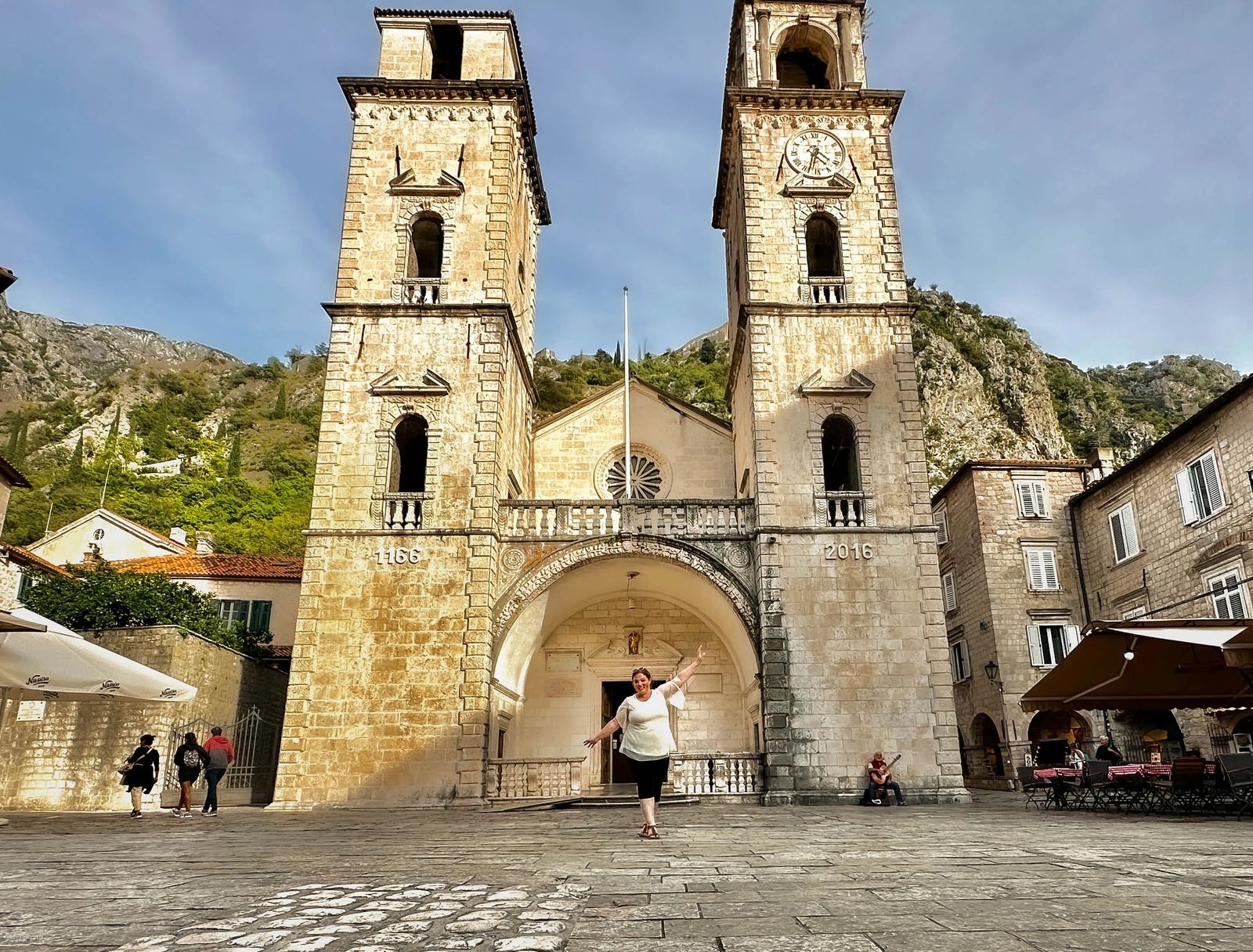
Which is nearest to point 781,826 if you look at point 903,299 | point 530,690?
point 530,690

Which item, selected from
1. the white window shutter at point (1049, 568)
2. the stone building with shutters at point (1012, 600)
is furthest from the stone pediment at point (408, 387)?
the white window shutter at point (1049, 568)

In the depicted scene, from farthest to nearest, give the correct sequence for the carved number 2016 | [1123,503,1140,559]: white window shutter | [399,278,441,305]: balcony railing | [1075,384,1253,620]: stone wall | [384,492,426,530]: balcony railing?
1. [1123,503,1140,559]: white window shutter
2. [399,278,441,305]: balcony railing
3. [1075,384,1253,620]: stone wall
4. [384,492,426,530]: balcony railing
5. the carved number 2016

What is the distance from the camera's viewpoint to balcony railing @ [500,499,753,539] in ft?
56.9

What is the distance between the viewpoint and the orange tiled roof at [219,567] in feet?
84.1

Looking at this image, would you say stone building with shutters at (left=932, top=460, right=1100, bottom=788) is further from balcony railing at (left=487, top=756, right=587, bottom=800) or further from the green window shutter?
the green window shutter

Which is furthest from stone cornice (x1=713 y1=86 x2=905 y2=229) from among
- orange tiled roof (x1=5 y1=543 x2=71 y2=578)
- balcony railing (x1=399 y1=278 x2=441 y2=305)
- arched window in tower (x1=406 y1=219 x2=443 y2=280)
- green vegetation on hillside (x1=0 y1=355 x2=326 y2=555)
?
green vegetation on hillside (x1=0 y1=355 x2=326 y2=555)

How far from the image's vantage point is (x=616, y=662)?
65.6ft

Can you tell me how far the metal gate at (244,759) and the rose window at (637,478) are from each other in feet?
31.7

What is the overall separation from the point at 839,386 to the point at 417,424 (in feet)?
29.6

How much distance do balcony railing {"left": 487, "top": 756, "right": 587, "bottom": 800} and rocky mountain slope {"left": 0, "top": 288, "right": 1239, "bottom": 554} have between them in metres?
38.7

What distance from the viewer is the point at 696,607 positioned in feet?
65.1

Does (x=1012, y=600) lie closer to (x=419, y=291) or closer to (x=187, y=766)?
(x=419, y=291)

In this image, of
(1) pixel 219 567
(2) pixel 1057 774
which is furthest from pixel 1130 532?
(1) pixel 219 567

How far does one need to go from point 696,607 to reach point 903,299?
8.27m
